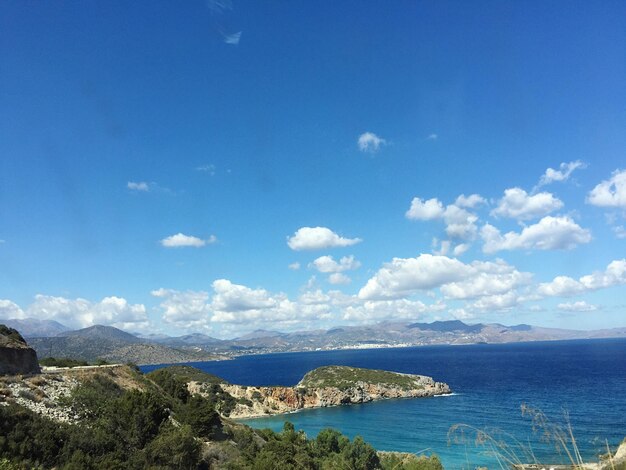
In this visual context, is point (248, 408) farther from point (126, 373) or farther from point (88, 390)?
point (88, 390)

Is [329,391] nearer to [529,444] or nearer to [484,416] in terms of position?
[484,416]

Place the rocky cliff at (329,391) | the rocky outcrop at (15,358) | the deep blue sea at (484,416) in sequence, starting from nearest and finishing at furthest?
the rocky outcrop at (15,358)
the deep blue sea at (484,416)
the rocky cliff at (329,391)

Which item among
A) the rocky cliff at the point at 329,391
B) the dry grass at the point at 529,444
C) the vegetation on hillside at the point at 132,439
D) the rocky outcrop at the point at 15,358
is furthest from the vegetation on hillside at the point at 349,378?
the dry grass at the point at 529,444

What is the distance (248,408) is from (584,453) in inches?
2492

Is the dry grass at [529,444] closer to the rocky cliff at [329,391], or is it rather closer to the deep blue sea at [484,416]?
the deep blue sea at [484,416]

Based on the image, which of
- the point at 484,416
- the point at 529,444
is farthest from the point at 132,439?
the point at 484,416

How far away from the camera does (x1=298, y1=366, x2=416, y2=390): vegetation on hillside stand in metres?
109

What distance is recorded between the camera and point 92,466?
16766 millimetres

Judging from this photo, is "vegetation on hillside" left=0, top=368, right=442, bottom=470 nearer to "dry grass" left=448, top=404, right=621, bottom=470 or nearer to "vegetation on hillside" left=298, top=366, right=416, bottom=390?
"dry grass" left=448, top=404, right=621, bottom=470

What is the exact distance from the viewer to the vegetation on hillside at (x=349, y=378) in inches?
4304

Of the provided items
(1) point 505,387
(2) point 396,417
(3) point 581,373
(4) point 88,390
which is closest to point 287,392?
(2) point 396,417

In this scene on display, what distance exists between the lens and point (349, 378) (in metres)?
114

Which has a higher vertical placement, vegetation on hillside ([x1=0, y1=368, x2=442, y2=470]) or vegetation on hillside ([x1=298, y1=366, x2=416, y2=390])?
vegetation on hillside ([x1=0, y1=368, x2=442, y2=470])

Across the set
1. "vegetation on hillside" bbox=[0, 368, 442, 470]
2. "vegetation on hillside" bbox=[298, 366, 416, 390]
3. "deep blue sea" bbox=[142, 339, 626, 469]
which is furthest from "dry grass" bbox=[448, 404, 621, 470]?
"vegetation on hillside" bbox=[298, 366, 416, 390]
